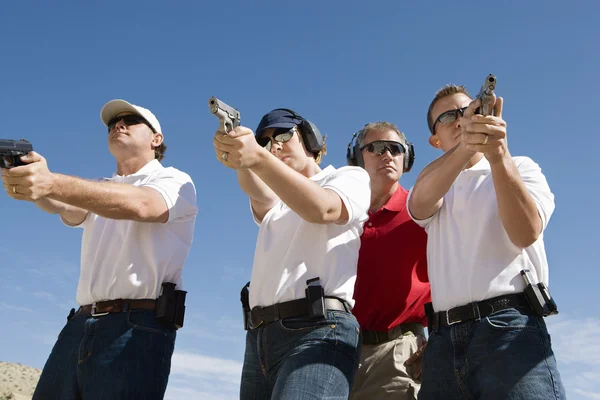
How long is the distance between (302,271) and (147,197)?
1625 mm

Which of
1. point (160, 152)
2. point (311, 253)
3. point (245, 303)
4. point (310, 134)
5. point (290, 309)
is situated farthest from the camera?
point (160, 152)

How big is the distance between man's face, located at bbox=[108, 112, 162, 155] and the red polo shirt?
240cm

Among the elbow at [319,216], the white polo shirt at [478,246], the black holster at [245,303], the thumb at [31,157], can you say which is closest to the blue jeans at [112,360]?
the black holster at [245,303]

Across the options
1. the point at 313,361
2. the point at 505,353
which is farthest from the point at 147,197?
the point at 505,353

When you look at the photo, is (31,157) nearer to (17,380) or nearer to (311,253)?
(311,253)

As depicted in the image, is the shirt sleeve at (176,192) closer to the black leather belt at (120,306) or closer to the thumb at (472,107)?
the black leather belt at (120,306)

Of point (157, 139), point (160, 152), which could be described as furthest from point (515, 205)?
point (160, 152)

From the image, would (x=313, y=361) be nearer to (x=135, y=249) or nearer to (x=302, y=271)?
(x=302, y=271)

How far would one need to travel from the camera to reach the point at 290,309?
158 inches

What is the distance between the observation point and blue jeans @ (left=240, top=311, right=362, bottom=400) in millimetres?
3707

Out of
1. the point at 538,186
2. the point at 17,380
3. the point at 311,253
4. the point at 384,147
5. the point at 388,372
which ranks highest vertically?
the point at 17,380

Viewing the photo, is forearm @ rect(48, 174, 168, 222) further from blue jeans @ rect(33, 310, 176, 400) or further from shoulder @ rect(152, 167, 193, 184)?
blue jeans @ rect(33, 310, 176, 400)

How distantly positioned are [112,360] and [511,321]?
9.94 ft

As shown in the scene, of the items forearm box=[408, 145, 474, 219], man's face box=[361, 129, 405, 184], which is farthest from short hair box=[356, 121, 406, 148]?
forearm box=[408, 145, 474, 219]
